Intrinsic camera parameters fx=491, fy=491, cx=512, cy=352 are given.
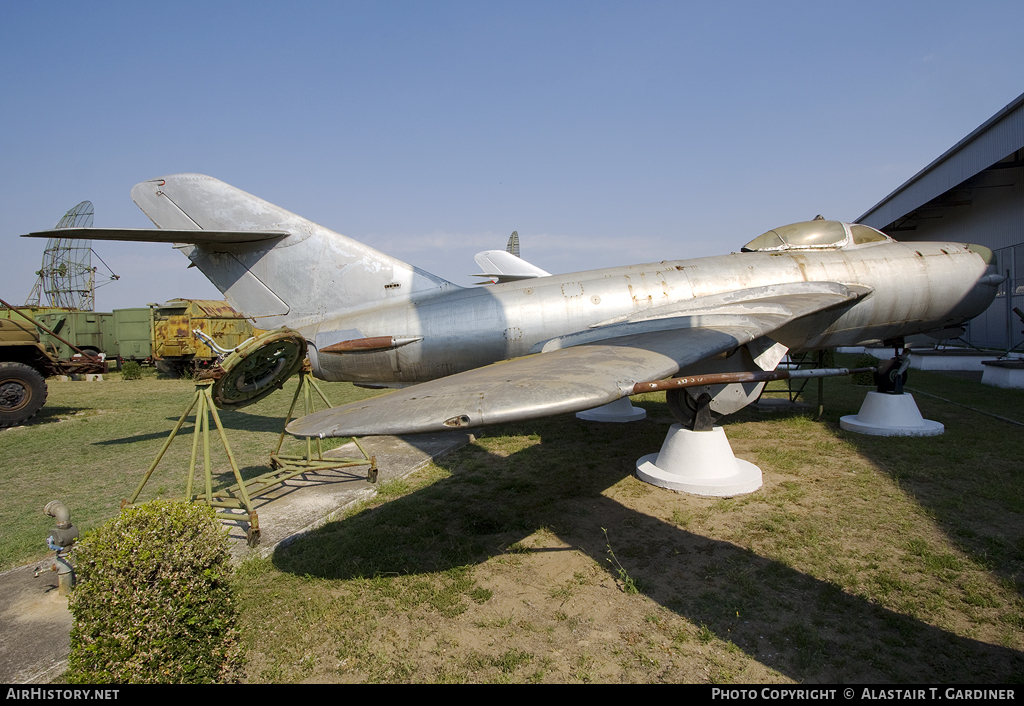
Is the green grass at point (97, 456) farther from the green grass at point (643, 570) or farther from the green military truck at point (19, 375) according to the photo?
the green military truck at point (19, 375)

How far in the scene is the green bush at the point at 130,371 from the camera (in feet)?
70.5

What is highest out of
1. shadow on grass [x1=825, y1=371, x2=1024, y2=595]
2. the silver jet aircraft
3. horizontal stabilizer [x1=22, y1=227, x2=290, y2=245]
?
horizontal stabilizer [x1=22, y1=227, x2=290, y2=245]

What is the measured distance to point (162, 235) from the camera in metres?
5.87

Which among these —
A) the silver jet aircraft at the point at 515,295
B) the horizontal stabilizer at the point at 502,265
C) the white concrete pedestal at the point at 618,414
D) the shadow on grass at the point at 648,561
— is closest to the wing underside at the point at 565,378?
the silver jet aircraft at the point at 515,295

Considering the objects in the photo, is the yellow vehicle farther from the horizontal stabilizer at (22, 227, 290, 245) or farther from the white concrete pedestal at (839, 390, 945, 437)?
the white concrete pedestal at (839, 390, 945, 437)

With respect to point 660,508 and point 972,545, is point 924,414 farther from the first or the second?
point 660,508

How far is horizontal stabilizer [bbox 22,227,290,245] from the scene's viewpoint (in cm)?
506

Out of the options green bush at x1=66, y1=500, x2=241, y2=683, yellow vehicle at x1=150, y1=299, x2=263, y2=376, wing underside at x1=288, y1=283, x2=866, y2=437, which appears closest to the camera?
green bush at x1=66, y1=500, x2=241, y2=683

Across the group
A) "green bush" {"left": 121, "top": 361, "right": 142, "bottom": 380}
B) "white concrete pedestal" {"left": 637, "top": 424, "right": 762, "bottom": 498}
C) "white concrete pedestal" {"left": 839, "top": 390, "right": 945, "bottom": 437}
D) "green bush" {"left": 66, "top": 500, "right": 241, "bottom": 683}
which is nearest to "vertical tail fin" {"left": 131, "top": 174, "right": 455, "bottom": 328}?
"white concrete pedestal" {"left": 637, "top": 424, "right": 762, "bottom": 498}

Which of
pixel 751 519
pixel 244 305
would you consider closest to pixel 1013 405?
pixel 751 519

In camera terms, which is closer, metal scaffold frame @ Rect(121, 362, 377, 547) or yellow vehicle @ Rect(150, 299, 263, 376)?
metal scaffold frame @ Rect(121, 362, 377, 547)

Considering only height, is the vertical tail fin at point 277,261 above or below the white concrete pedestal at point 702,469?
above

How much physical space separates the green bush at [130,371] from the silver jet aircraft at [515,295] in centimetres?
1900
